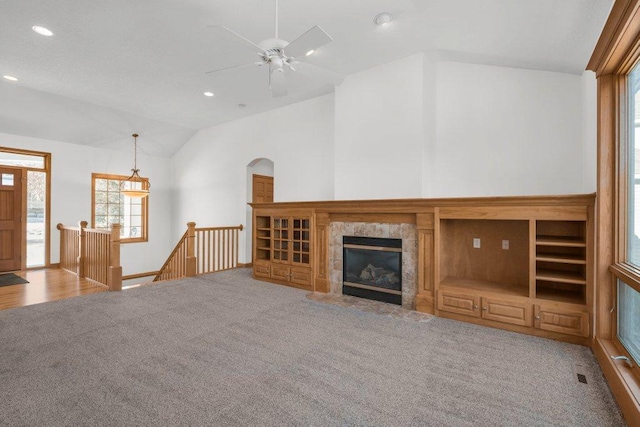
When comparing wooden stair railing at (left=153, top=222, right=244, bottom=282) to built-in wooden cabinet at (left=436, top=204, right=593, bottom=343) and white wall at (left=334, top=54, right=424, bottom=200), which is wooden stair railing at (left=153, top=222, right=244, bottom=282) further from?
built-in wooden cabinet at (left=436, top=204, right=593, bottom=343)

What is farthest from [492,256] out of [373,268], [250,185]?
[250,185]

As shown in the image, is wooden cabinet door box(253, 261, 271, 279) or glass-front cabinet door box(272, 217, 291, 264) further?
wooden cabinet door box(253, 261, 271, 279)

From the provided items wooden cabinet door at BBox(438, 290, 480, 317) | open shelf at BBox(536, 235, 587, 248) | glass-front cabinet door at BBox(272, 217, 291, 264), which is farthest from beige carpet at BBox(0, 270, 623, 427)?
glass-front cabinet door at BBox(272, 217, 291, 264)

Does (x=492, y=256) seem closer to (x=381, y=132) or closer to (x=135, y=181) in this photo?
→ (x=381, y=132)

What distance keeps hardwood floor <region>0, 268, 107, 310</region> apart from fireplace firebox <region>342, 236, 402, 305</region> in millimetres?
3859

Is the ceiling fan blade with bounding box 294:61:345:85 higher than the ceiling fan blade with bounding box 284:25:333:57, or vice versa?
the ceiling fan blade with bounding box 294:61:345:85

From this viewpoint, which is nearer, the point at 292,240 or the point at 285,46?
the point at 285,46

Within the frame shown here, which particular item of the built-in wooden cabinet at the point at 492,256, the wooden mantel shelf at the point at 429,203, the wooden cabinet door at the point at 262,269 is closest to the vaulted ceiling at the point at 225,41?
the wooden mantel shelf at the point at 429,203

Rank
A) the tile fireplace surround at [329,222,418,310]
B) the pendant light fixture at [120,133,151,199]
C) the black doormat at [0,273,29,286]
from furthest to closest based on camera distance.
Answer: the pendant light fixture at [120,133,151,199], the black doormat at [0,273,29,286], the tile fireplace surround at [329,222,418,310]

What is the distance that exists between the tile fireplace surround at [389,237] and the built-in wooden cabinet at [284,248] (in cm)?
42

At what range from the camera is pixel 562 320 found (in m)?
3.07

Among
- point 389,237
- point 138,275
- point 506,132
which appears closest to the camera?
point 506,132

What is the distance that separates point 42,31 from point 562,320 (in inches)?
253

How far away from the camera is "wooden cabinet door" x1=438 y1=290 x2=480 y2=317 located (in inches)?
138
